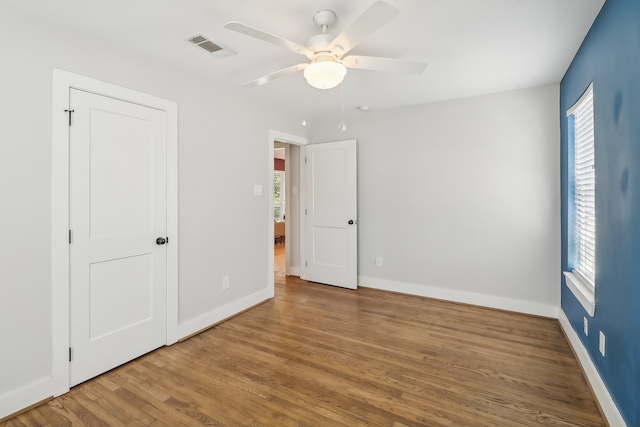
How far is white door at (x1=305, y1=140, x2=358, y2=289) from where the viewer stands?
14.5ft

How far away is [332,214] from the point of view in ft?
15.0

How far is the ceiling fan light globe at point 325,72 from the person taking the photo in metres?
1.97

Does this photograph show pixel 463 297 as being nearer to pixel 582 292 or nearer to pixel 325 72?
pixel 582 292

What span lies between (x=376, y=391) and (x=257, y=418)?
0.78 m

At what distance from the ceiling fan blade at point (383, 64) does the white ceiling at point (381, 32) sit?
0.26 metres

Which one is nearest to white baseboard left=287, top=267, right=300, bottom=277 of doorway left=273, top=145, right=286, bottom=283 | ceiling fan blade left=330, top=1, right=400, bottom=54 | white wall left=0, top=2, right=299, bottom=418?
doorway left=273, top=145, right=286, bottom=283

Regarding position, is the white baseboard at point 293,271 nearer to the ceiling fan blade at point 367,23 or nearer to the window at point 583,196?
the window at point 583,196

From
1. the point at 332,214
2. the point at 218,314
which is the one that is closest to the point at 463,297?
the point at 332,214

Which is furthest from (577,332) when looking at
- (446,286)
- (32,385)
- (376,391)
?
(32,385)

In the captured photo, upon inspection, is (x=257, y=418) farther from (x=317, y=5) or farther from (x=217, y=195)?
(x=317, y=5)

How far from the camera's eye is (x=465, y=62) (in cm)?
273

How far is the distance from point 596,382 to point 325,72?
257 cm

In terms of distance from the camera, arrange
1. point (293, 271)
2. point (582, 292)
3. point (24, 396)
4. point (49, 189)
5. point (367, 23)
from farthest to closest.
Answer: point (293, 271), point (582, 292), point (49, 189), point (24, 396), point (367, 23)

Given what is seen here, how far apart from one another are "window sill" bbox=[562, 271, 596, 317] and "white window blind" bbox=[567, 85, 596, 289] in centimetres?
5
